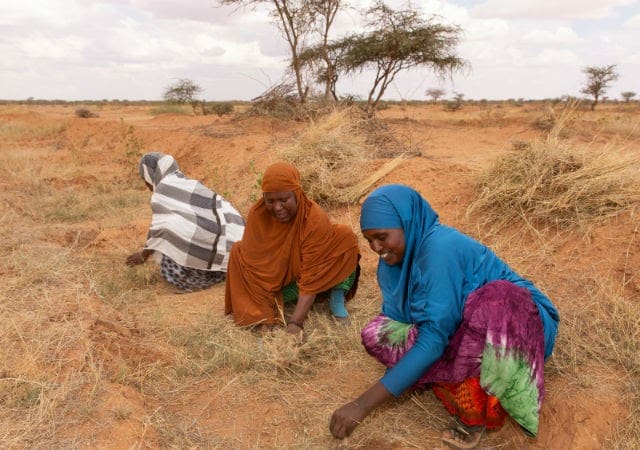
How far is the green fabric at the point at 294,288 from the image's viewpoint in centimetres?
344

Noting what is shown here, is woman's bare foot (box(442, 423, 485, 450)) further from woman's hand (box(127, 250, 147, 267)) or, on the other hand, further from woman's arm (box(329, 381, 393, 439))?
woman's hand (box(127, 250, 147, 267))

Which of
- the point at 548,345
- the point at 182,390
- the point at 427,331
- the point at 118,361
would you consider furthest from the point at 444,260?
the point at 118,361

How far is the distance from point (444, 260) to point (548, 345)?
0.69m

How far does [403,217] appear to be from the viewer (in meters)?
2.08

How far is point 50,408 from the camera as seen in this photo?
210 centimetres

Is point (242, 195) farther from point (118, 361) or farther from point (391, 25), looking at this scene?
point (391, 25)

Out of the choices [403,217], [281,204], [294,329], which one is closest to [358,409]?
[403,217]

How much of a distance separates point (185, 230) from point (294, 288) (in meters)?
1.04

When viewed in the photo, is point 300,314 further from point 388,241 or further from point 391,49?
point 391,49

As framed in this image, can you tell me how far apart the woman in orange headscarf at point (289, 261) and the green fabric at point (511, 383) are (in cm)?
140

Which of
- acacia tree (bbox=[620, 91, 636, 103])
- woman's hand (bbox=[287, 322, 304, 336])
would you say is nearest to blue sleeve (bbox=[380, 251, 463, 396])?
woman's hand (bbox=[287, 322, 304, 336])

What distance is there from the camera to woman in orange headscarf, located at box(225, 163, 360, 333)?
10.6 ft

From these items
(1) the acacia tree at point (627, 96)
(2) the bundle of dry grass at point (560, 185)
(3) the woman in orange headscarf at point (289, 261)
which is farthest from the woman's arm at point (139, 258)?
(1) the acacia tree at point (627, 96)

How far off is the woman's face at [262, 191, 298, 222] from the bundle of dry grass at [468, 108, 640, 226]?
2100 millimetres
